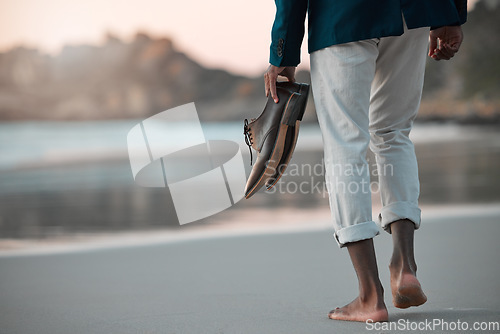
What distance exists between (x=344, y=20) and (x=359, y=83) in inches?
5.2

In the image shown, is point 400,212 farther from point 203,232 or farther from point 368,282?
point 203,232

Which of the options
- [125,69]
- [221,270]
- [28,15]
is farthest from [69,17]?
[221,270]

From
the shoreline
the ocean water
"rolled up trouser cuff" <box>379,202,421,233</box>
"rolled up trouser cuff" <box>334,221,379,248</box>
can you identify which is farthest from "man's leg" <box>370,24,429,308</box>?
the ocean water

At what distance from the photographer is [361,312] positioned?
1.32 m

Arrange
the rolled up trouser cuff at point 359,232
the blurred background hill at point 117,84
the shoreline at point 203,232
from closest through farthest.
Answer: the rolled up trouser cuff at point 359,232
the shoreline at point 203,232
the blurred background hill at point 117,84

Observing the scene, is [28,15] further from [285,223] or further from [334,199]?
[334,199]

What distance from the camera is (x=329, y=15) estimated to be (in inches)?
51.8

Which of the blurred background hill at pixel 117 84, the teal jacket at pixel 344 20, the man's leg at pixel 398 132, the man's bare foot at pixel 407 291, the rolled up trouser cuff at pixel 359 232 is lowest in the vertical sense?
the man's bare foot at pixel 407 291

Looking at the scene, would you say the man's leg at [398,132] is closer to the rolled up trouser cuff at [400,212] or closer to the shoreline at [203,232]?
the rolled up trouser cuff at [400,212]

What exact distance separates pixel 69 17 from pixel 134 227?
13.3m

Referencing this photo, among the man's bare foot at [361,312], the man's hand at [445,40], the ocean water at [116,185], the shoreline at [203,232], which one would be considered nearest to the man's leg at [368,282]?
the man's bare foot at [361,312]

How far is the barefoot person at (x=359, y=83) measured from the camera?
4.26 ft

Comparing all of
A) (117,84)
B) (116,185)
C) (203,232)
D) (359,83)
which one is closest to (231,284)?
(359,83)

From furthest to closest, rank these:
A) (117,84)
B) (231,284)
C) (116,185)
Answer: (117,84) → (116,185) → (231,284)
